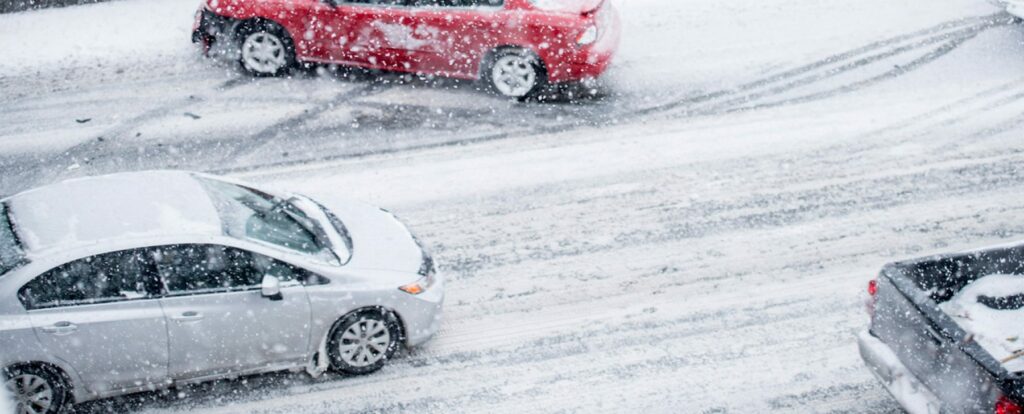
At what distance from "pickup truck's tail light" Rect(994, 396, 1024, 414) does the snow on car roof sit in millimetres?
5271

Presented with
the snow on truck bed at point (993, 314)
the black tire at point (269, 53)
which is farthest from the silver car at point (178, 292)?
the black tire at point (269, 53)

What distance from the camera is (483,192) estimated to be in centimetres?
1031

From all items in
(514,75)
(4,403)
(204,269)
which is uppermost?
(514,75)

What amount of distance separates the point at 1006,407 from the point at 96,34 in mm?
12265

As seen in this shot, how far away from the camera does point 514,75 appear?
40.1 ft

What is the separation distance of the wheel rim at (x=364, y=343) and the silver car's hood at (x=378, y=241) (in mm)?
446

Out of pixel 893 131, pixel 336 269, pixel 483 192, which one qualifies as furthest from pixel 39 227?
pixel 893 131

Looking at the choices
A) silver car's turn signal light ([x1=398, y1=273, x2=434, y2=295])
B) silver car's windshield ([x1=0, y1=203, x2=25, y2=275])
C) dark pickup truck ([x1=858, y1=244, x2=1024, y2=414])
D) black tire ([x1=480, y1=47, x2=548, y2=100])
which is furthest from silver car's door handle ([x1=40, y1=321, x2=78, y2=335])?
black tire ([x1=480, y1=47, x2=548, y2=100])

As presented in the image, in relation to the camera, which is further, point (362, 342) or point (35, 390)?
point (362, 342)

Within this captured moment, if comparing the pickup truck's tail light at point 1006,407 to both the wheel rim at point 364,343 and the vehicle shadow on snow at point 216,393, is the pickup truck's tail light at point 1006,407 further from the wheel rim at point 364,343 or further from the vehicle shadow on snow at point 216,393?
the vehicle shadow on snow at point 216,393

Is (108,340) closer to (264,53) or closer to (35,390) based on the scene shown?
(35,390)

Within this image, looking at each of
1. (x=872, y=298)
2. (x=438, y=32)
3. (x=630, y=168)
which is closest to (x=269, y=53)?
(x=438, y=32)

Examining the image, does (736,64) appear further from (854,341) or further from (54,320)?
(54,320)

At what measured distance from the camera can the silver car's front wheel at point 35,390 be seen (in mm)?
6922
